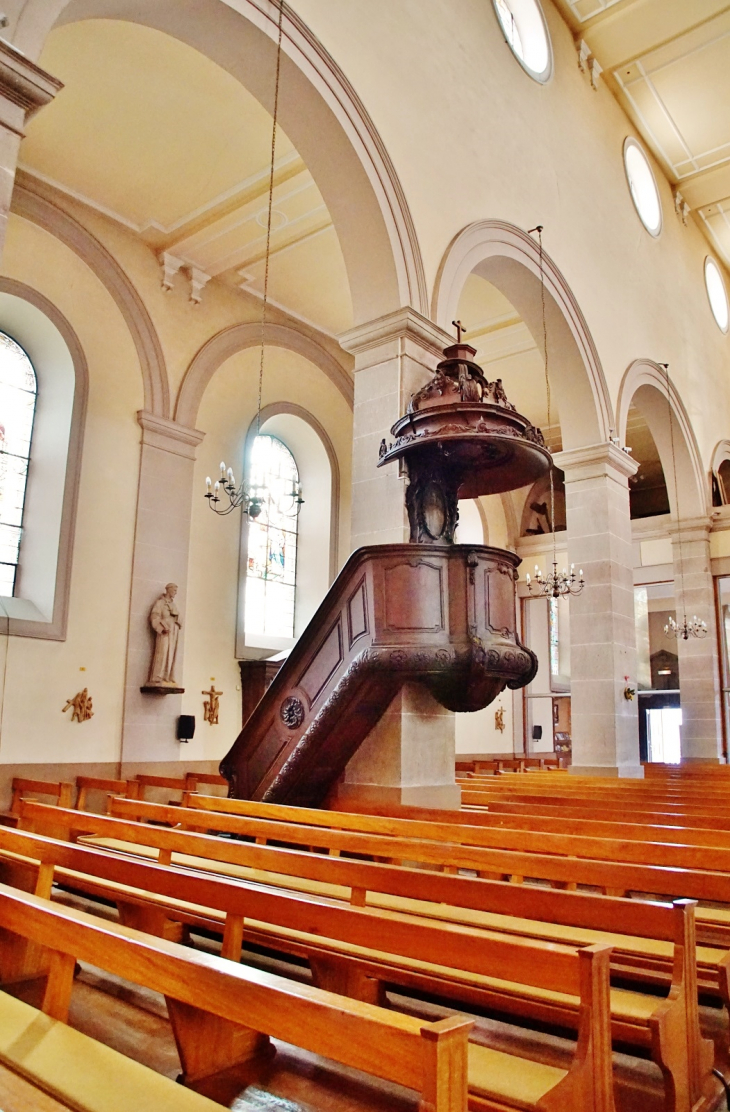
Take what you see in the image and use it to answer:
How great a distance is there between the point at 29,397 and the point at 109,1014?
26.9ft

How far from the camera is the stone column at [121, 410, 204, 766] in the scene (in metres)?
9.23

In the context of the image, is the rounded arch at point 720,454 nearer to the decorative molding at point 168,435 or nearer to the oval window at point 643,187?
the oval window at point 643,187

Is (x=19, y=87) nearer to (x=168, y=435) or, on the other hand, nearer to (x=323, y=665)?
(x=323, y=665)

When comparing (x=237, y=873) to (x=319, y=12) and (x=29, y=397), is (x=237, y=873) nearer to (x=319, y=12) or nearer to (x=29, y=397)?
(x=319, y=12)

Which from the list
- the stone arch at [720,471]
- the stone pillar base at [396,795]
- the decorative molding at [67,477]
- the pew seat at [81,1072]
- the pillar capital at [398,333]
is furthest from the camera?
the stone arch at [720,471]

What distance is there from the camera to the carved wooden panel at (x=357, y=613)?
5.61 metres

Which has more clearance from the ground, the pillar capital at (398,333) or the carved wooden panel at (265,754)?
the pillar capital at (398,333)

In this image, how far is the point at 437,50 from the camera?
8117 millimetres

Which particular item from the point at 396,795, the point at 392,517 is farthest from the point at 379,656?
the point at 392,517

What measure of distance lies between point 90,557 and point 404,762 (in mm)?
4755

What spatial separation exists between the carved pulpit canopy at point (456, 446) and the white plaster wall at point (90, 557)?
14.1 feet

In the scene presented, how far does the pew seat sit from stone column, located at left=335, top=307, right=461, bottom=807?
4.23 m

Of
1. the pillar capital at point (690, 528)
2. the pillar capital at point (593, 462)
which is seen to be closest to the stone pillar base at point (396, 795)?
the pillar capital at point (593, 462)

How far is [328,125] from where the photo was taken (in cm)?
663
